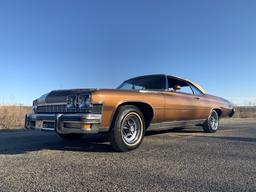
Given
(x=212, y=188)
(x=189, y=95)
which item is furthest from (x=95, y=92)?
(x=189, y=95)

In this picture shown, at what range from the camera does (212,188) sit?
135 inches

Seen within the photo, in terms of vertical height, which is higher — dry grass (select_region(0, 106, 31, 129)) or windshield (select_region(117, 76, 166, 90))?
windshield (select_region(117, 76, 166, 90))

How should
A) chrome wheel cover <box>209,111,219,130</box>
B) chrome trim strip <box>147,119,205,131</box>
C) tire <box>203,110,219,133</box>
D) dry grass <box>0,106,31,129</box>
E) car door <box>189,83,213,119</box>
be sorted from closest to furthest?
chrome trim strip <box>147,119,205,131</box>
car door <box>189,83,213,119</box>
tire <box>203,110,219,133</box>
chrome wheel cover <box>209,111,219,130</box>
dry grass <box>0,106,31,129</box>

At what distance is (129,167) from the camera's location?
14.5ft

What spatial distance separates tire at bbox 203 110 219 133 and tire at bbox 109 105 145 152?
134 inches

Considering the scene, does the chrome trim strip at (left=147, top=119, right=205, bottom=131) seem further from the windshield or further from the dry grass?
the dry grass

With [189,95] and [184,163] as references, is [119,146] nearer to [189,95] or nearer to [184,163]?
[184,163]

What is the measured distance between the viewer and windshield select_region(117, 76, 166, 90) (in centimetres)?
738

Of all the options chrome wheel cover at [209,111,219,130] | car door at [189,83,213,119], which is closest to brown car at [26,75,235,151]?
car door at [189,83,213,119]

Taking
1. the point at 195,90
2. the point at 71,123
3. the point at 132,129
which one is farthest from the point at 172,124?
the point at 71,123

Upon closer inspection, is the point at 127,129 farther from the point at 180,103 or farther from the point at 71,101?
the point at 180,103

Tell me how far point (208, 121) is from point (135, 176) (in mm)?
5511

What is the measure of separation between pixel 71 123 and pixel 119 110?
0.87 meters

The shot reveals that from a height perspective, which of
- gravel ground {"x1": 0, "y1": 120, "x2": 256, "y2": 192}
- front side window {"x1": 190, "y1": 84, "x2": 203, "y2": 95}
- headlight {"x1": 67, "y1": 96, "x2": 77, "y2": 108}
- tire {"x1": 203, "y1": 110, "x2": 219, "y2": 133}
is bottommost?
gravel ground {"x1": 0, "y1": 120, "x2": 256, "y2": 192}
